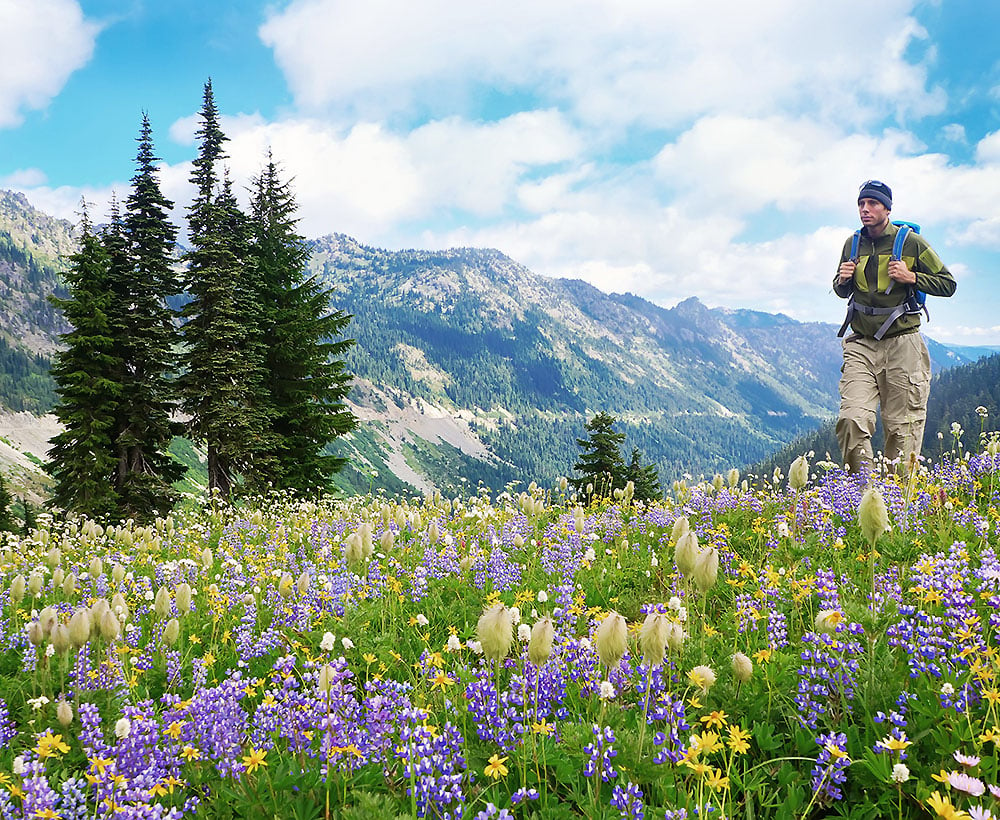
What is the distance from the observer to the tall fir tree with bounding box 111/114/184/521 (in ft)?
84.9

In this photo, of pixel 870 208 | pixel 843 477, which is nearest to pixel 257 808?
pixel 843 477

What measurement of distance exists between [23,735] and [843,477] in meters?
8.03

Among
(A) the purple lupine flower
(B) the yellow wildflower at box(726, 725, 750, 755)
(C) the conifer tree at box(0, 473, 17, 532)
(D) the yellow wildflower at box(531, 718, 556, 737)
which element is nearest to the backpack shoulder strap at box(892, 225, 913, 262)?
(B) the yellow wildflower at box(726, 725, 750, 755)

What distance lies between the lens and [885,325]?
838 centimetres

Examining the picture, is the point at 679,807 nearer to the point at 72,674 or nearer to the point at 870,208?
the point at 72,674

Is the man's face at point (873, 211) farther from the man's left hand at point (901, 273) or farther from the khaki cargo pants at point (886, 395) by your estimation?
the khaki cargo pants at point (886, 395)

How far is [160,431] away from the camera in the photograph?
2680 cm

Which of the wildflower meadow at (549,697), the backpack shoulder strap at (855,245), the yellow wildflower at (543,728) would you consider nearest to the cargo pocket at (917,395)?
the backpack shoulder strap at (855,245)

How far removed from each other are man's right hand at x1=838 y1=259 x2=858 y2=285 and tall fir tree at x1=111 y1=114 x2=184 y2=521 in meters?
25.1

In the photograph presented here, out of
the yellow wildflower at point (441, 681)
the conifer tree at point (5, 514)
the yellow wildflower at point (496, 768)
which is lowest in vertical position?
the conifer tree at point (5, 514)

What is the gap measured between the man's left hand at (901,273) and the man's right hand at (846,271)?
1.59ft

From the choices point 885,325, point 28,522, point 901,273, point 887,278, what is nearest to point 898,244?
point 887,278

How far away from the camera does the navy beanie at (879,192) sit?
8.41 metres

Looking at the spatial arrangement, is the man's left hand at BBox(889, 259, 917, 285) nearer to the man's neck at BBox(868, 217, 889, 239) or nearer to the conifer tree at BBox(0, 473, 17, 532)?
the man's neck at BBox(868, 217, 889, 239)
